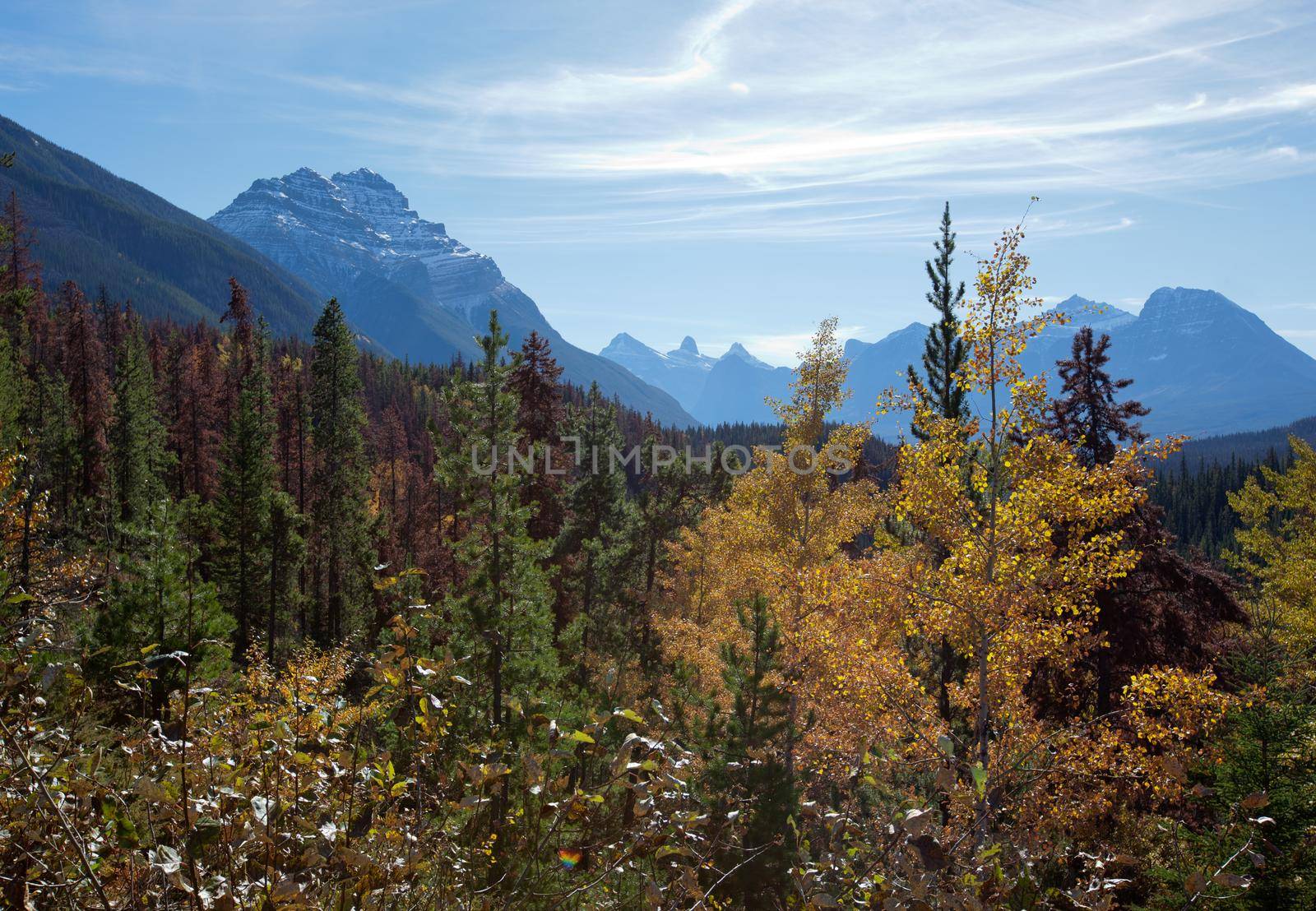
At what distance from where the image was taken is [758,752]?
1346 cm

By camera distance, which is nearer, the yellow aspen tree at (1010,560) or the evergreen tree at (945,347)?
the yellow aspen tree at (1010,560)

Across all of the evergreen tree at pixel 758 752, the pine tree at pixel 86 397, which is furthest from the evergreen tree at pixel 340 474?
the evergreen tree at pixel 758 752

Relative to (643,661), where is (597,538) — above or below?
above

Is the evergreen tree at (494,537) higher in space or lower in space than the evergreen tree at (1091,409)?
lower

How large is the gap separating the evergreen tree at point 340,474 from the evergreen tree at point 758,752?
2431 cm

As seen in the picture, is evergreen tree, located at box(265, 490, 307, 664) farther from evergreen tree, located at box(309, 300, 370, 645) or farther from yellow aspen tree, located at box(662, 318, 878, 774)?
yellow aspen tree, located at box(662, 318, 878, 774)

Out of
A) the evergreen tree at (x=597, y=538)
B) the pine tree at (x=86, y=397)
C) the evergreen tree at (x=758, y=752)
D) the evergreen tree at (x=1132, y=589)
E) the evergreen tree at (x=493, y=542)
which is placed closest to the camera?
the evergreen tree at (x=758, y=752)

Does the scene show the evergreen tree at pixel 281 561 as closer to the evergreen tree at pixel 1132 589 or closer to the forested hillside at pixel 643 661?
the forested hillside at pixel 643 661

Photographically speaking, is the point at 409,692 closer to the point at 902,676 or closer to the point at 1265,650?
the point at 902,676

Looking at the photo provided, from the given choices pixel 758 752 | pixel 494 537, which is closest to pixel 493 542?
pixel 494 537

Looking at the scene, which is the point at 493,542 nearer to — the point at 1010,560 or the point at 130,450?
the point at 1010,560

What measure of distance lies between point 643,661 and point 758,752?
22.0 meters

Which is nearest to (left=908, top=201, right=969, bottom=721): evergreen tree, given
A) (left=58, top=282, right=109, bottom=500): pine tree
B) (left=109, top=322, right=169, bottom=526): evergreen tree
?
(left=109, top=322, right=169, bottom=526): evergreen tree

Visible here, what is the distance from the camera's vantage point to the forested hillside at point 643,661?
2.59 meters
